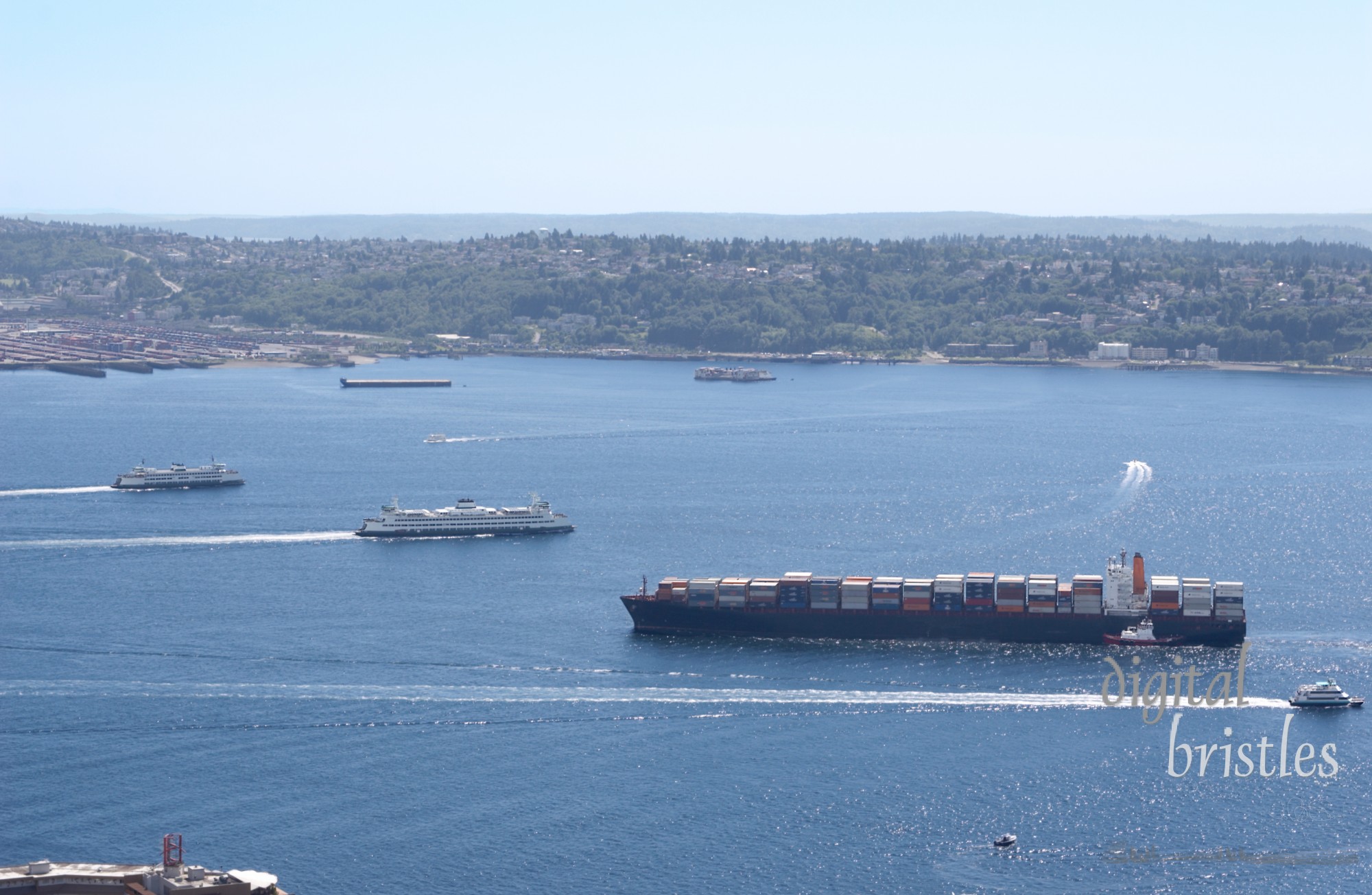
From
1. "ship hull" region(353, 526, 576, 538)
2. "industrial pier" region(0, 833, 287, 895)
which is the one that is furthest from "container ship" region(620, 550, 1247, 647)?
"industrial pier" region(0, 833, 287, 895)

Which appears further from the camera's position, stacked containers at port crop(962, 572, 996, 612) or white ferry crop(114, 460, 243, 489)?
white ferry crop(114, 460, 243, 489)

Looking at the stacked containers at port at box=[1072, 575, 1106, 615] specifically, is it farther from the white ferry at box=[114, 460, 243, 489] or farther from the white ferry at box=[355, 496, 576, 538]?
the white ferry at box=[114, 460, 243, 489]

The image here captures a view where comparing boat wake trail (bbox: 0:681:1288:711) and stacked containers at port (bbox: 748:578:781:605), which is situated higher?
stacked containers at port (bbox: 748:578:781:605)

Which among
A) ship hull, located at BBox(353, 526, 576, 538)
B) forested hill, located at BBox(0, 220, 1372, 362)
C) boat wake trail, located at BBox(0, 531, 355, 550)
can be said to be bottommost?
boat wake trail, located at BBox(0, 531, 355, 550)

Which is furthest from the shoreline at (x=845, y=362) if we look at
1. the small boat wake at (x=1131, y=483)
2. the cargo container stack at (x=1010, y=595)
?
the cargo container stack at (x=1010, y=595)

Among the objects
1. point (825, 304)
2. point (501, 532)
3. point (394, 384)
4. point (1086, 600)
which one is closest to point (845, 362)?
point (825, 304)

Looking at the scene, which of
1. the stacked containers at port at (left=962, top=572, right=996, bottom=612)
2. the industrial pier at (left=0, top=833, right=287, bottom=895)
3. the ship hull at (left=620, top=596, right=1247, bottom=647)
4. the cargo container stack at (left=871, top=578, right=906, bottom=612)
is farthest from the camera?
the cargo container stack at (left=871, top=578, right=906, bottom=612)

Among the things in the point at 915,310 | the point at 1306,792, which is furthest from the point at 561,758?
the point at 915,310

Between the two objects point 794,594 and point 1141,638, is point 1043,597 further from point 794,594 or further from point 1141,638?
point 794,594

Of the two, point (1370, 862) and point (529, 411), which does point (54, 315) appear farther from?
point (1370, 862)
